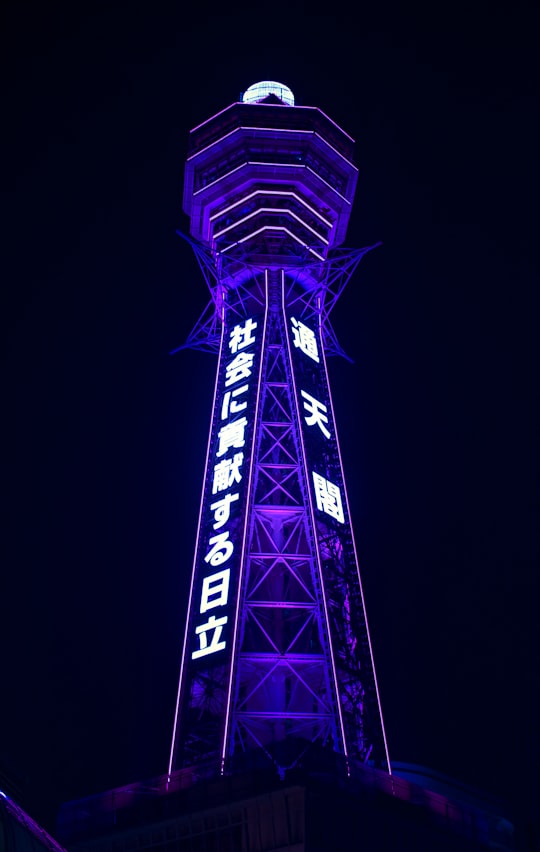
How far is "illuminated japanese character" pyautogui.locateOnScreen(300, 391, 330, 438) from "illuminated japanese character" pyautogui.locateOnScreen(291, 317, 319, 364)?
4135 millimetres

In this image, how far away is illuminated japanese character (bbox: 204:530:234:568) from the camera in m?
51.0

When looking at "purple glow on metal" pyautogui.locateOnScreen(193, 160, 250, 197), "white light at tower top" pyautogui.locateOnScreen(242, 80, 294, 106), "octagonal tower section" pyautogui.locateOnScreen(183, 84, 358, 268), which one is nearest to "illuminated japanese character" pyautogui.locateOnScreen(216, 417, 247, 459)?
"octagonal tower section" pyautogui.locateOnScreen(183, 84, 358, 268)

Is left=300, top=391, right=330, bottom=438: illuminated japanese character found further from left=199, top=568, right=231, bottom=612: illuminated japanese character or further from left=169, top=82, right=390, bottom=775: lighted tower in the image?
left=199, top=568, right=231, bottom=612: illuminated japanese character

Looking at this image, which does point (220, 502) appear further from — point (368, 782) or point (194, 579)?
point (368, 782)

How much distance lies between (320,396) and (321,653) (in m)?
17.2

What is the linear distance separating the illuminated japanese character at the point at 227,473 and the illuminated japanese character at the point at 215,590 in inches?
215

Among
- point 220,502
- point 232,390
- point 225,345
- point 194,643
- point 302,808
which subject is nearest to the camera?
point 302,808

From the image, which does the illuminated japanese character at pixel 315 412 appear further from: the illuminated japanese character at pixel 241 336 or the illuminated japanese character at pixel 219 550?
the illuminated japanese character at pixel 219 550

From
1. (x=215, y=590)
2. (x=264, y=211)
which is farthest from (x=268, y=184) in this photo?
(x=215, y=590)

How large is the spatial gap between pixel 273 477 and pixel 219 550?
6.73m

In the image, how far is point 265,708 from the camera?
4853cm

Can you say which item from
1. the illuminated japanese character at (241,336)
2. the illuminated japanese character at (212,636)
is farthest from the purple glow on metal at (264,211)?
the illuminated japanese character at (212,636)

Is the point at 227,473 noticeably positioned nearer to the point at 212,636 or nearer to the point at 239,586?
the point at 239,586

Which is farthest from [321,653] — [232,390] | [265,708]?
[232,390]
